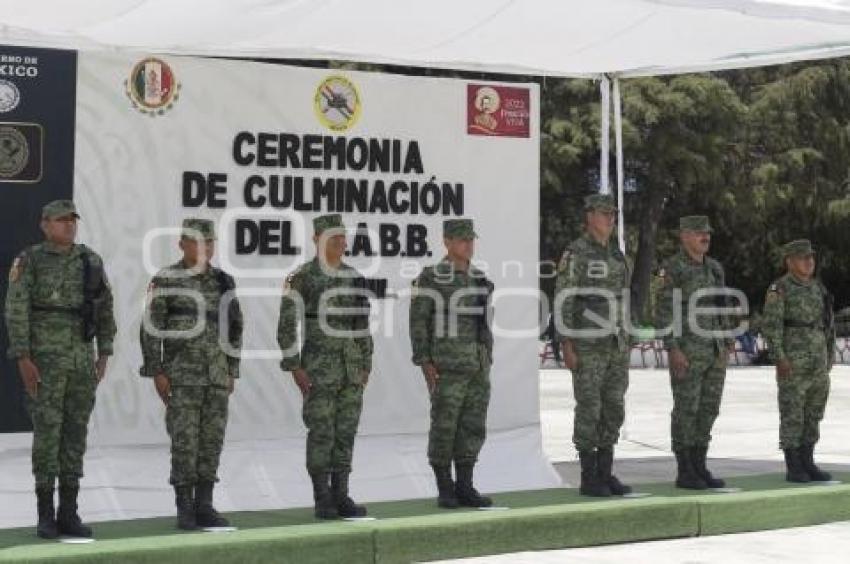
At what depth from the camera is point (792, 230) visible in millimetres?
35562

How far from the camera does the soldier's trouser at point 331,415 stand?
305 inches

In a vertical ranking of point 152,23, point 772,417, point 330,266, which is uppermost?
point 152,23

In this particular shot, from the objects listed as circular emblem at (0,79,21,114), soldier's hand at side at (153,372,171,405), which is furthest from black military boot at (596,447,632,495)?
circular emblem at (0,79,21,114)

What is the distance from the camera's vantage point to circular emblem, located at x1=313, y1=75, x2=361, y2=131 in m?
9.02

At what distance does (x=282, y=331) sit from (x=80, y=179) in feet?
5.02

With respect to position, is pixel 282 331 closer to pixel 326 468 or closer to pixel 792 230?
pixel 326 468

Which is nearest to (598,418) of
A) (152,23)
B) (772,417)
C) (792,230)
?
(152,23)

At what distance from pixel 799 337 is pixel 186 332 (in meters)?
4.18

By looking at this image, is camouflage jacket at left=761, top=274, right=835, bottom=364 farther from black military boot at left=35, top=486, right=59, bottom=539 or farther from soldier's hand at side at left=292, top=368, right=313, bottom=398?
black military boot at left=35, top=486, right=59, bottom=539

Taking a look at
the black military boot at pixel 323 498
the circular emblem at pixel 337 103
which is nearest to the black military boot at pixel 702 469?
the black military boot at pixel 323 498

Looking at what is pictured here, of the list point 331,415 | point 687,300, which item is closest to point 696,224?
point 687,300

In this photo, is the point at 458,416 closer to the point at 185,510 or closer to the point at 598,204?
the point at 598,204

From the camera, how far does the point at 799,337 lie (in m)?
9.48

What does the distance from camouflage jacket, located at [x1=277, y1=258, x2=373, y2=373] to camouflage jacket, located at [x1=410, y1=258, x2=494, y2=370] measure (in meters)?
0.46
